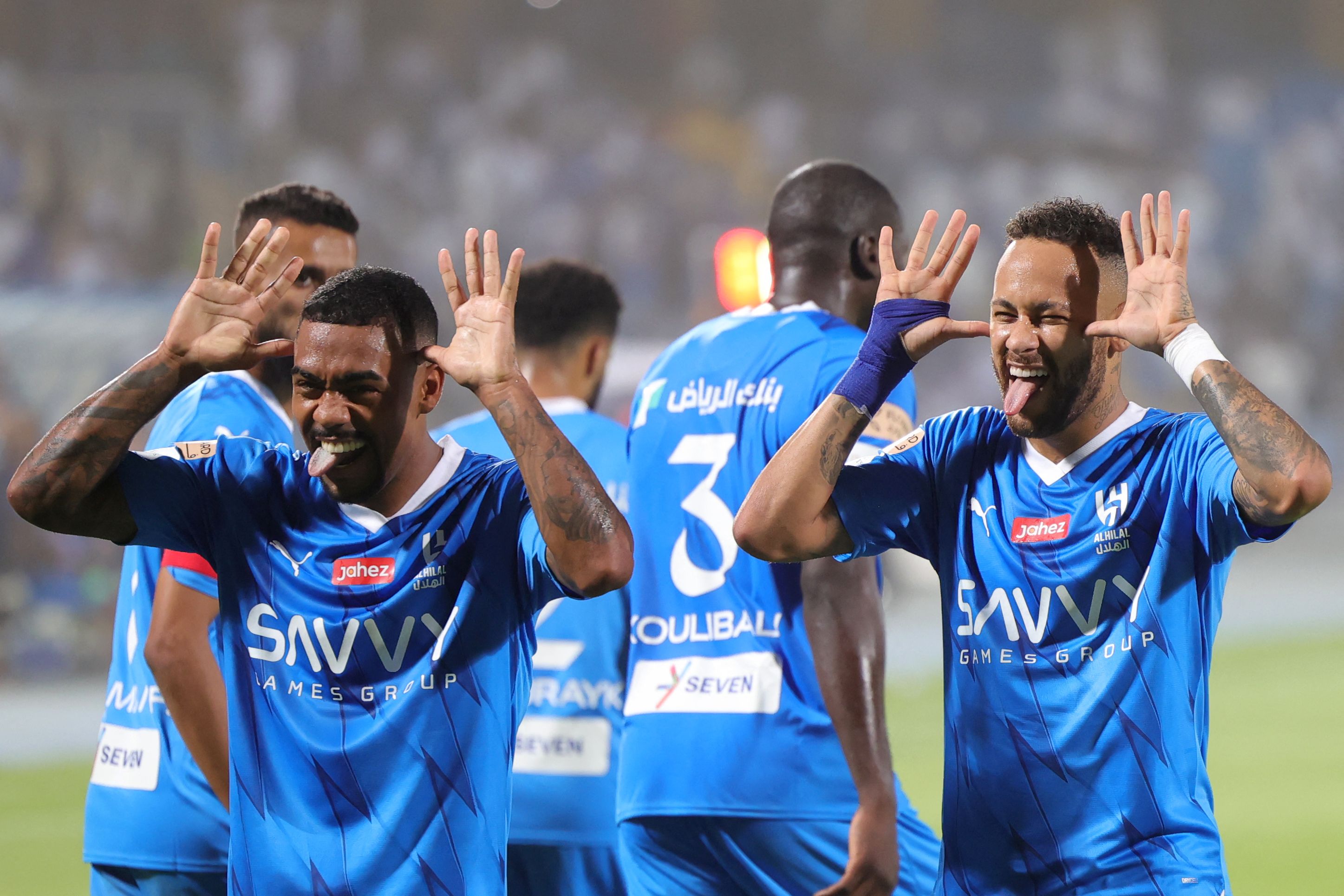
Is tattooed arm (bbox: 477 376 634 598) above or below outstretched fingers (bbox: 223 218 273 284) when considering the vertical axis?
below

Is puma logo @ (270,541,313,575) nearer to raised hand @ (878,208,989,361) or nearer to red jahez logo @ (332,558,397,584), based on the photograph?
red jahez logo @ (332,558,397,584)

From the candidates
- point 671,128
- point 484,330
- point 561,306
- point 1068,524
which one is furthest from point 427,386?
point 671,128

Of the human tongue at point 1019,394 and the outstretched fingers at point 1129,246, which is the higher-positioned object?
the outstretched fingers at point 1129,246

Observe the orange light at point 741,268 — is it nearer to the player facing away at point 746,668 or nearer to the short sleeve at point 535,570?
the player facing away at point 746,668

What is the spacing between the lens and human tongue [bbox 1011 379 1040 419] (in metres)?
2.77

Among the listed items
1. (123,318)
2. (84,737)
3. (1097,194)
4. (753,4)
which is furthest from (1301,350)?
(84,737)

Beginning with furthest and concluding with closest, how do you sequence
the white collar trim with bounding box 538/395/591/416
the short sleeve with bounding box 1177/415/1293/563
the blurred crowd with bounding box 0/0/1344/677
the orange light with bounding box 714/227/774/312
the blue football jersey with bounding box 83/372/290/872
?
1. the blurred crowd with bounding box 0/0/1344/677
2. the orange light with bounding box 714/227/774/312
3. the white collar trim with bounding box 538/395/591/416
4. the blue football jersey with bounding box 83/372/290/872
5. the short sleeve with bounding box 1177/415/1293/563

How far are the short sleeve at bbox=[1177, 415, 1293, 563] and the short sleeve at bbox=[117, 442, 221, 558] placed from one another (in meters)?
1.87

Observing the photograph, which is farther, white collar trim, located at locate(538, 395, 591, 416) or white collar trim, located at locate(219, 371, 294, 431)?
white collar trim, located at locate(538, 395, 591, 416)

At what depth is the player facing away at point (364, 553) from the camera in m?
2.67

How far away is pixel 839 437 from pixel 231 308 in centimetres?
124

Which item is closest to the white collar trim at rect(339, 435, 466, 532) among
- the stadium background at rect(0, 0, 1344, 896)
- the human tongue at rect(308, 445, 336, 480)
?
the human tongue at rect(308, 445, 336, 480)

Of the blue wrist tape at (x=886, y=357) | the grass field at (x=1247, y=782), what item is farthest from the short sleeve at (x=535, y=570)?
the grass field at (x=1247, y=782)

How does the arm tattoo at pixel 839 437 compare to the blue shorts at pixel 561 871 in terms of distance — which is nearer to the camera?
the arm tattoo at pixel 839 437
